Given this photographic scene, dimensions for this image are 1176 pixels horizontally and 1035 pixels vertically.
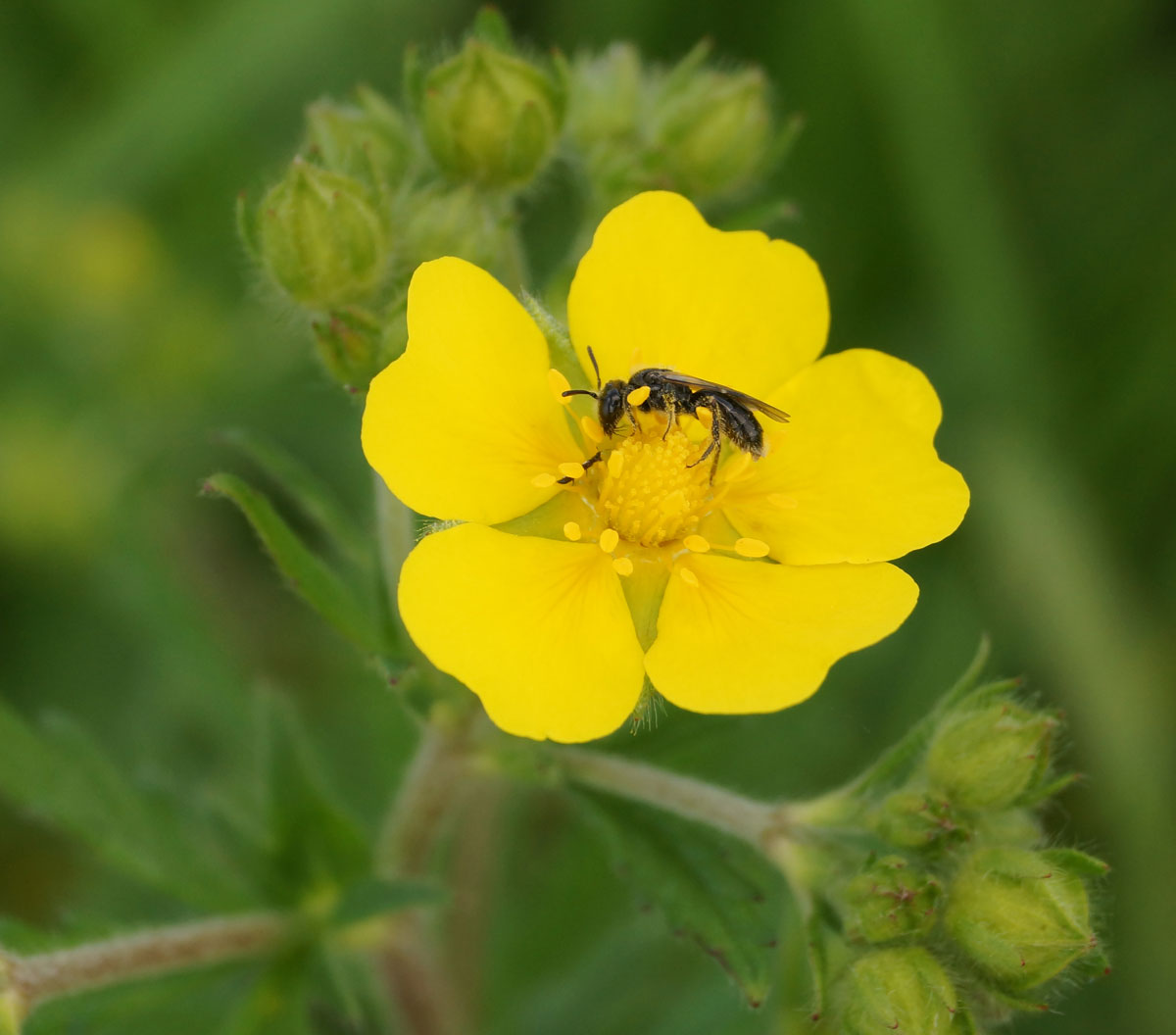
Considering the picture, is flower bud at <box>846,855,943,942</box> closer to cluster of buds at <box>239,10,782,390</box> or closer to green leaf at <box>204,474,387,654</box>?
green leaf at <box>204,474,387,654</box>

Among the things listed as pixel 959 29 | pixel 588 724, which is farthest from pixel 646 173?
pixel 959 29

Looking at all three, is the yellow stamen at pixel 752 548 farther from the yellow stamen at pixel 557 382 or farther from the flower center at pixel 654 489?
the yellow stamen at pixel 557 382

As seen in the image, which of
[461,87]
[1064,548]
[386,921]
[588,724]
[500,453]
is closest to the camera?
[588,724]

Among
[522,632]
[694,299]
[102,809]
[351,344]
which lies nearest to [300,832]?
[102,809]

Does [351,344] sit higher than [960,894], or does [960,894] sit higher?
[351,344]

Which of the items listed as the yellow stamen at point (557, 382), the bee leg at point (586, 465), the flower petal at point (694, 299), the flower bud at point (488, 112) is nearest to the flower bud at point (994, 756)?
the flower petal at point (694, 299)

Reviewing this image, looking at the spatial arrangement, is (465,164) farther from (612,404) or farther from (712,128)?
(612,404)

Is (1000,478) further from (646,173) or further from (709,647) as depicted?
(709,647)
